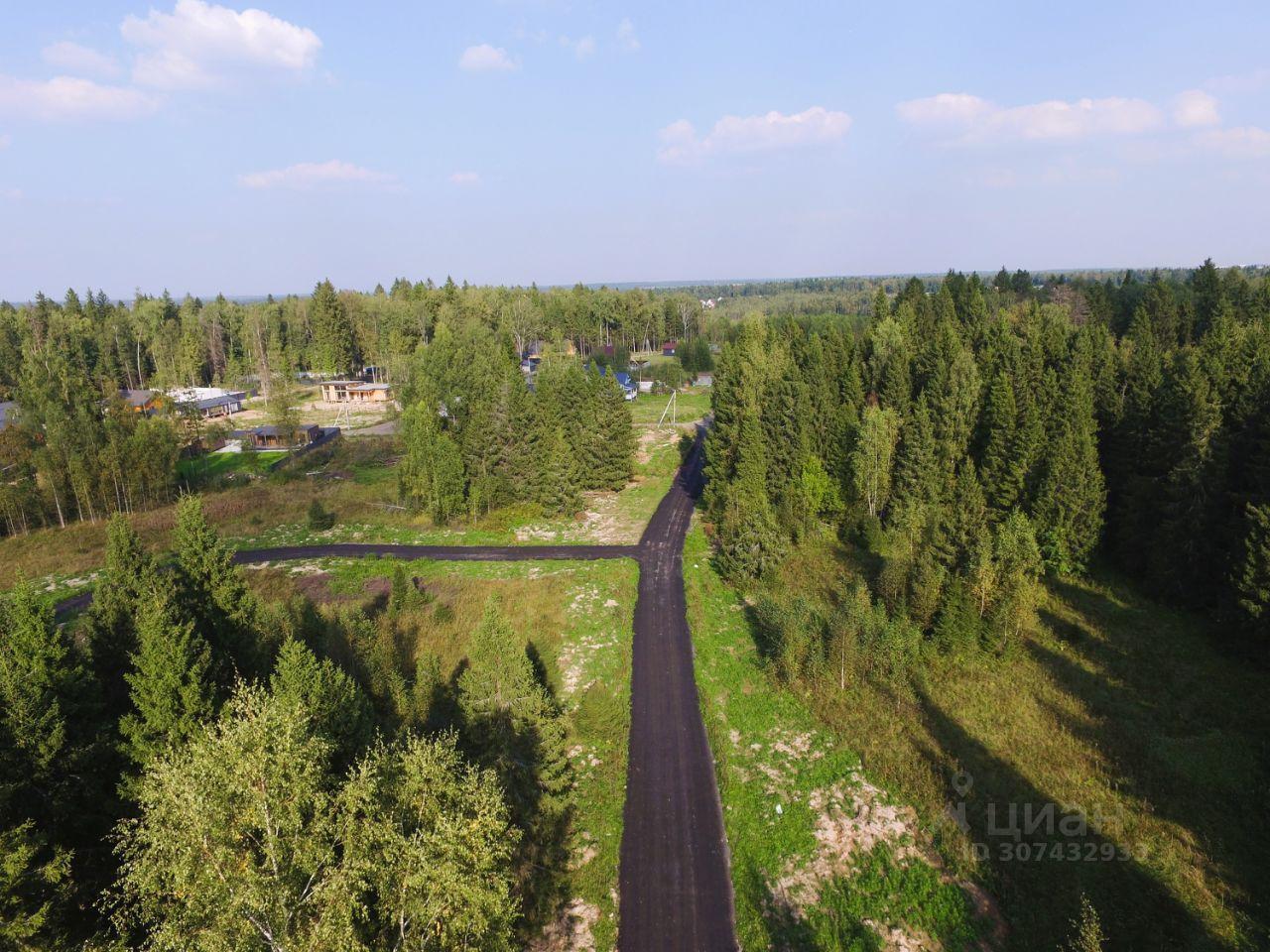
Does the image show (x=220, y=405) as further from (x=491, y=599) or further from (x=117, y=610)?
(x=491, y=599)

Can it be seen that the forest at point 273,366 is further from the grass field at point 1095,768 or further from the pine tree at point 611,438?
the grass field at point 1095,768

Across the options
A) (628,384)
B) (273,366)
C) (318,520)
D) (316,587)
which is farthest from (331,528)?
(273,366)

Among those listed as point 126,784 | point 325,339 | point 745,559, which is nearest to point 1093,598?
point 745,559

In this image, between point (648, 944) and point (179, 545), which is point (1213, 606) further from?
point (179, 545)

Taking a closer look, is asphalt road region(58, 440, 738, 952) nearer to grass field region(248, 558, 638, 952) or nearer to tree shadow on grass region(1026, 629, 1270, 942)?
grass field region(248, 558, 638, 952)

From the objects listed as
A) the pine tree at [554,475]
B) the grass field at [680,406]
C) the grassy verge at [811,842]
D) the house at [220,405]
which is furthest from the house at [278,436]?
the grassy verge at [811,842]
